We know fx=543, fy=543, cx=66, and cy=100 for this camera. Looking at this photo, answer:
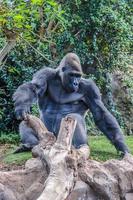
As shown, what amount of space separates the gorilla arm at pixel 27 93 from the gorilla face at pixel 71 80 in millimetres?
236

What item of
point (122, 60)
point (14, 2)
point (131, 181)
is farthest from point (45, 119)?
point (122, 60)

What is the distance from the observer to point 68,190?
10.9 feet

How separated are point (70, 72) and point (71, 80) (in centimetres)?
19

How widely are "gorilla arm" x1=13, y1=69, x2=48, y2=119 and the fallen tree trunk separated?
0.53 meters

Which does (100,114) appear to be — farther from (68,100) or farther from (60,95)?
(60,95)

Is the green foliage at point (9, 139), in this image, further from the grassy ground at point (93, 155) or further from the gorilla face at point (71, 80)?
the gorilla face at point (71, 80)

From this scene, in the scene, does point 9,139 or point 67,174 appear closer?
point 67,174

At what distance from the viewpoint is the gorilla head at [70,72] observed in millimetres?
5405

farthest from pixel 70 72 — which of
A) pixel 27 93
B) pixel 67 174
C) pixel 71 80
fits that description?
pixel 67 174

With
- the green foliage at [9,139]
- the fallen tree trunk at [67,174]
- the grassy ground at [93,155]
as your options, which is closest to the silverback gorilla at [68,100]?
the grassy ground at [93,155]

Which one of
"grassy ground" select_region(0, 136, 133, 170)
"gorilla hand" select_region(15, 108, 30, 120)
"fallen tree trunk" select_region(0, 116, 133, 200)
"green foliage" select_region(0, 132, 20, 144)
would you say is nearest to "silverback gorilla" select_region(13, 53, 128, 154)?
"grassy ground" select_region(0, 136, 133, 170)

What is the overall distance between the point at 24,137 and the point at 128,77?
4.51m

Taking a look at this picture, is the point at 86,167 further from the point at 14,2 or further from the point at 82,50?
the point at 82,50

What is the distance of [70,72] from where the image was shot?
17.9 ft
